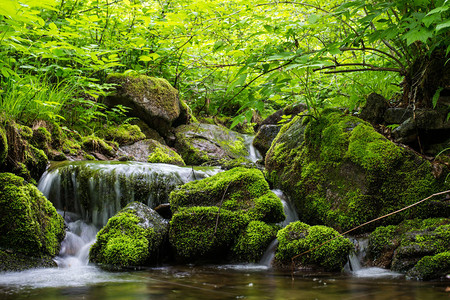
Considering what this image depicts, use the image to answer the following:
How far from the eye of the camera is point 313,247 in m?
3.40

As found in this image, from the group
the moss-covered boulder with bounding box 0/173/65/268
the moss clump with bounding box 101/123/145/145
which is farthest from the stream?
the moss clump with bounding box 101/123/145/145

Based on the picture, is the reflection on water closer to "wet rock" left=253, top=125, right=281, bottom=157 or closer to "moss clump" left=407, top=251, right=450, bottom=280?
"moss clump" left=407, top=251, right=450, bottom=280

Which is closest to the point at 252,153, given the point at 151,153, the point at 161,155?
the point at 161,155

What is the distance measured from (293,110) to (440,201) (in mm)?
6338

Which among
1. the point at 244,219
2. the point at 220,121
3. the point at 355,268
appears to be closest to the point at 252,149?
the point at 220,121

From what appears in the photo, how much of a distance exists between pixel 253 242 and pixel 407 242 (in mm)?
1631

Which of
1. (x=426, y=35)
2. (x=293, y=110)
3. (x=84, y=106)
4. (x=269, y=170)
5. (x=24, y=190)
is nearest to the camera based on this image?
(x=426, y=35)

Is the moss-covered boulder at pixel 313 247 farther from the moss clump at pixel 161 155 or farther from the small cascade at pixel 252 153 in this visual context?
the small cascade at pixel 252 153

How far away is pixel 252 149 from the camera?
986cm

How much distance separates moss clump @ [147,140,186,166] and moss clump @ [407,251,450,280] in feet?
18.7

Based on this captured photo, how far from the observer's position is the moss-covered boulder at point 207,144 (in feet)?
29.4

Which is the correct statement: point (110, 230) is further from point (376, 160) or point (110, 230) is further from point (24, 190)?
point (376, 160)

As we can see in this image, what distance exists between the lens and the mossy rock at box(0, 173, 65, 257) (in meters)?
3.36

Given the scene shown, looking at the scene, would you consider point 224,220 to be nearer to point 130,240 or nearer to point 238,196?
point 238,196
